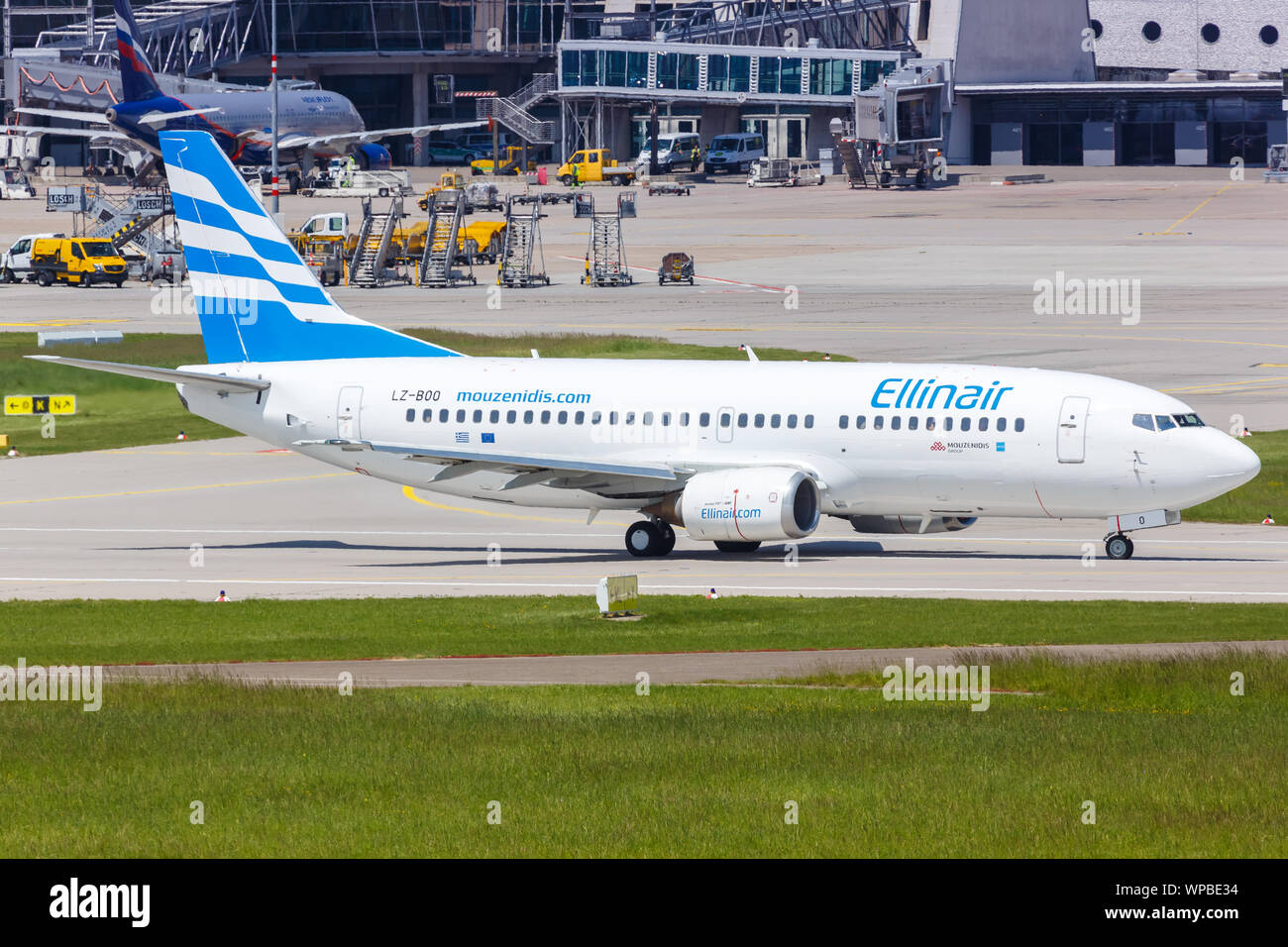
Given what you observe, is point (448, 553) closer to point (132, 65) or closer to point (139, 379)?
point (139, 379)

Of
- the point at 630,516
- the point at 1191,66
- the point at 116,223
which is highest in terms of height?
the point at 1191,66

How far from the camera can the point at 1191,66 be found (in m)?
199

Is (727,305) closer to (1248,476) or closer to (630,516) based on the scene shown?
(630,516)

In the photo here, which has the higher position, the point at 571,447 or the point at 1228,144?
the point at 1228,144

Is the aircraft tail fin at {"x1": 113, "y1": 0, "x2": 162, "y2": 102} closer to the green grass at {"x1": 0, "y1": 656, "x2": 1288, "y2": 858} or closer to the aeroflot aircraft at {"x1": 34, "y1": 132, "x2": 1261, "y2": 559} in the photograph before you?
the aeroflot aircraft at {"x1": 34, "y1": 132, "x2": 1261, "y2": 559}

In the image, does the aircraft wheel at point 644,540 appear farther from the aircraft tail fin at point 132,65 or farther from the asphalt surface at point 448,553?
the aircraft tail fin at point 132,65

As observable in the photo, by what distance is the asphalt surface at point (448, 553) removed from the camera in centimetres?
4144

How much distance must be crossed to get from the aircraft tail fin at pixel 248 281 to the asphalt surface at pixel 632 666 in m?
19.8

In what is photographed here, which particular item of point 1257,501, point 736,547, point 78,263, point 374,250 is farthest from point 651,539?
point 78,263

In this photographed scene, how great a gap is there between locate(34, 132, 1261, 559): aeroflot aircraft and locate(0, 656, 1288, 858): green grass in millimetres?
15350

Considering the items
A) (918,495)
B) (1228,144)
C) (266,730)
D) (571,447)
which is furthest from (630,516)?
(1228,144)

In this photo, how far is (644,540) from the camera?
1843 inches

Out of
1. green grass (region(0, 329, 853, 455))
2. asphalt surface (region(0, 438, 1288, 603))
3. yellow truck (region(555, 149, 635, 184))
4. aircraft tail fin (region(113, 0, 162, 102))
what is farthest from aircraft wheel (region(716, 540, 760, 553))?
yellow truck (region(555, 149, 635, 184))
